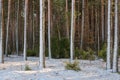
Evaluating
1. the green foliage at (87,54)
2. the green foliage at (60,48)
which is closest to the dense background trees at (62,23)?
the green foliage at (60,48)

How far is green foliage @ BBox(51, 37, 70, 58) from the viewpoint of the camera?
18.4 meters

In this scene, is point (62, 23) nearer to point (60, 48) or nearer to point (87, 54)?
point (60, 48)

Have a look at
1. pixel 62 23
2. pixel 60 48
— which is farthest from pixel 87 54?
pixel 62 23

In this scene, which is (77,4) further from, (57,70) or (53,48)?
(57,70)

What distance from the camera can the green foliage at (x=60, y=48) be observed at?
1836 cm

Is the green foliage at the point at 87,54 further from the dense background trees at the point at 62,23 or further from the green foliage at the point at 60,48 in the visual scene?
the dense background trees at the point at 62,23

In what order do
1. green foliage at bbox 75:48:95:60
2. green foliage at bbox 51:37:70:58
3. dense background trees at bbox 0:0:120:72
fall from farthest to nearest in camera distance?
dense background trees at bbox 0:0:120:72 → green foliage at bbox 51:37:70:58 → green foliage at bbox 75:48:95:60

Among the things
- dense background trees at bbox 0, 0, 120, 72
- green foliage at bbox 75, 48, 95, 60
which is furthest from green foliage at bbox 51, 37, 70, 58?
dense background trees at bbox 0, 0, 120, 72

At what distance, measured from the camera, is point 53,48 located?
60.5 feet

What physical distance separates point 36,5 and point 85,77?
61.3ft

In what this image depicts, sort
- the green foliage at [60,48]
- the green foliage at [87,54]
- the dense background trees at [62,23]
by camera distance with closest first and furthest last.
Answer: the green foliage at [87,54], the green foliage at [60,48], the dense background trees at [62,23]

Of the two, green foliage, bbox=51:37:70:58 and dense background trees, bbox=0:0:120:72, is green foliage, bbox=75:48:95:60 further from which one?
dense background trees, bbox=0:0:120:72

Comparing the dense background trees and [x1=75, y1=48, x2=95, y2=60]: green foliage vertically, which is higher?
the dense background trees

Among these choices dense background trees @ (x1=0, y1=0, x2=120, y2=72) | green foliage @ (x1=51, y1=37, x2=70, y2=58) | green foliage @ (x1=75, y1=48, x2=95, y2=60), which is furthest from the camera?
dense background trees @ (x1=0, y1=0, x2=120, y2=72)
